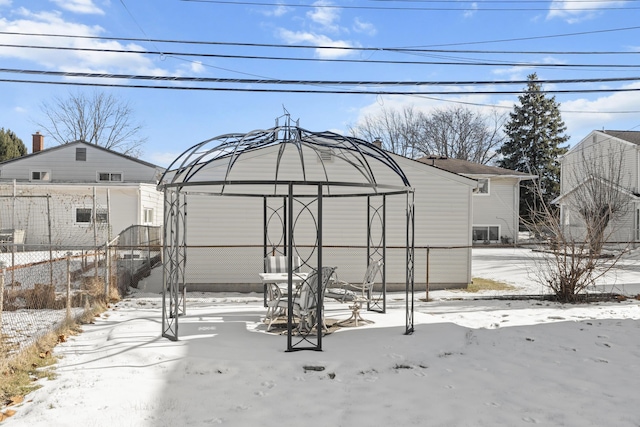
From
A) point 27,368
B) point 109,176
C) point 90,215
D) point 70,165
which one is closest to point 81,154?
point 70,165

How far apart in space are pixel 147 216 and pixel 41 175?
20.1ft

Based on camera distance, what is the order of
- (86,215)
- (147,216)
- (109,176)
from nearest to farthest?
1. (86,215)
2. (147,216)
3. (109,176)

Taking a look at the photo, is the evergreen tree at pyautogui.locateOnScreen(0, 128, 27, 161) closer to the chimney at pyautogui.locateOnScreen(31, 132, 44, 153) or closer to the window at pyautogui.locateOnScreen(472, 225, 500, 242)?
the chimney at pyautogui.locateOnScreen(31, 132, 44, 153)

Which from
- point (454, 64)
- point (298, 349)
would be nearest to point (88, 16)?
point (454, 64)

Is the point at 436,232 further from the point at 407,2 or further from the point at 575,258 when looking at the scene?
the point at 407,2

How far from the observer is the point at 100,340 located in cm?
758

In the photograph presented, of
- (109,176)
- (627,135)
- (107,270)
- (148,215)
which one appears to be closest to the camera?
(107,270)

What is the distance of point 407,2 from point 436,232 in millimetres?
6132

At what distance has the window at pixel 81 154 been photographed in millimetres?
28781

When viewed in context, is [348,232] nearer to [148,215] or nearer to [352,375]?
[352,375]

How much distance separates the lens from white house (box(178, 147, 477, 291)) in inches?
575

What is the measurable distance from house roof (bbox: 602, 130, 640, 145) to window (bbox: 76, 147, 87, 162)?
3011cm

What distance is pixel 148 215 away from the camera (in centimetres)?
2848

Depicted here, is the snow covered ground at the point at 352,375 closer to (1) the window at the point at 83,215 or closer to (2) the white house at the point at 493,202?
(1) the window at the point at 83,215
